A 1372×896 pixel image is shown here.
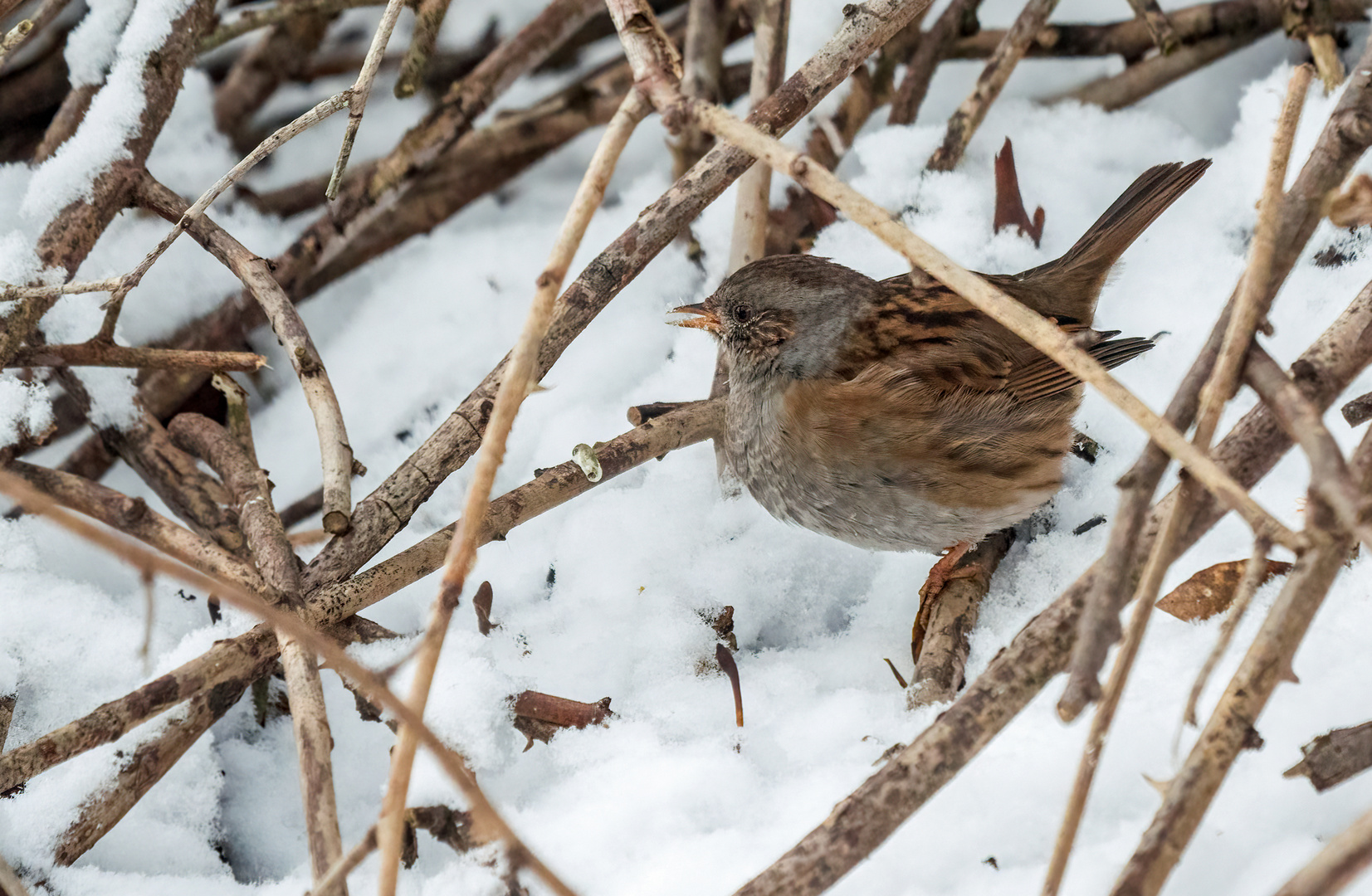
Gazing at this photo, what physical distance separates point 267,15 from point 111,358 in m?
1.56

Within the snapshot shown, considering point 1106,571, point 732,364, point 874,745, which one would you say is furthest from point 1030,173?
point 1106,571

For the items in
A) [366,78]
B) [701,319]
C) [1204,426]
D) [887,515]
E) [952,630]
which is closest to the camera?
[1204,426]

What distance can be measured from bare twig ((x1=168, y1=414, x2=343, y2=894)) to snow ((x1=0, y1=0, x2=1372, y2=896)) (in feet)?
0.80

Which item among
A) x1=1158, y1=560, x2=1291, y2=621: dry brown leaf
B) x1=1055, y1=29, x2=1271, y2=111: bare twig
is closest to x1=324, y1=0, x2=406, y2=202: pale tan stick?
x1=1158, y1=560, x2=1291, y2=621: dry brown leaf

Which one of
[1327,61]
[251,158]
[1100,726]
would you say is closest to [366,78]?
[251,158]

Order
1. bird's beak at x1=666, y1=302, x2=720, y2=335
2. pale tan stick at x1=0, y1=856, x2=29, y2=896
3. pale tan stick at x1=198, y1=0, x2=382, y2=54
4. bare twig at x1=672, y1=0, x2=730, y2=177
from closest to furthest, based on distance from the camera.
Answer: pale tan stick at x1=0, y1=856, x2=29, y2=896, bird's beak at x1=666, y1=302, x2=720, y2=335, pale tan stick at x1=198, y1=0, x2=382, y2=54, bare twig at x1=672, y1=0, x2=730, y2=177

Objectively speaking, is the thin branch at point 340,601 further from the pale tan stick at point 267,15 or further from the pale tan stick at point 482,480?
the pale tan stick at point 267,15

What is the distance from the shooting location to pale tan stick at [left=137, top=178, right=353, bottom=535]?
230cm

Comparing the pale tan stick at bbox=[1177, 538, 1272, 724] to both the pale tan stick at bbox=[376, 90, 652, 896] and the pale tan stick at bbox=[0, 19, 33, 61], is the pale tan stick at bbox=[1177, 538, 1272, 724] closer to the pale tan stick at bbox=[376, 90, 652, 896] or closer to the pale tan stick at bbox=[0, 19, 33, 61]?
the pale tan stick at bbox=[376, 90, 652, 896]

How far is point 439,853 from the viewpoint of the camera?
6.79 feet

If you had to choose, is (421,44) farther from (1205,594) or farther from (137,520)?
(1205,594)

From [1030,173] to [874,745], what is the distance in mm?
2071

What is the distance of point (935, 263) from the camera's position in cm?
136

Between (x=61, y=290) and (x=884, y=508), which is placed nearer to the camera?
(x=61, y=290)
